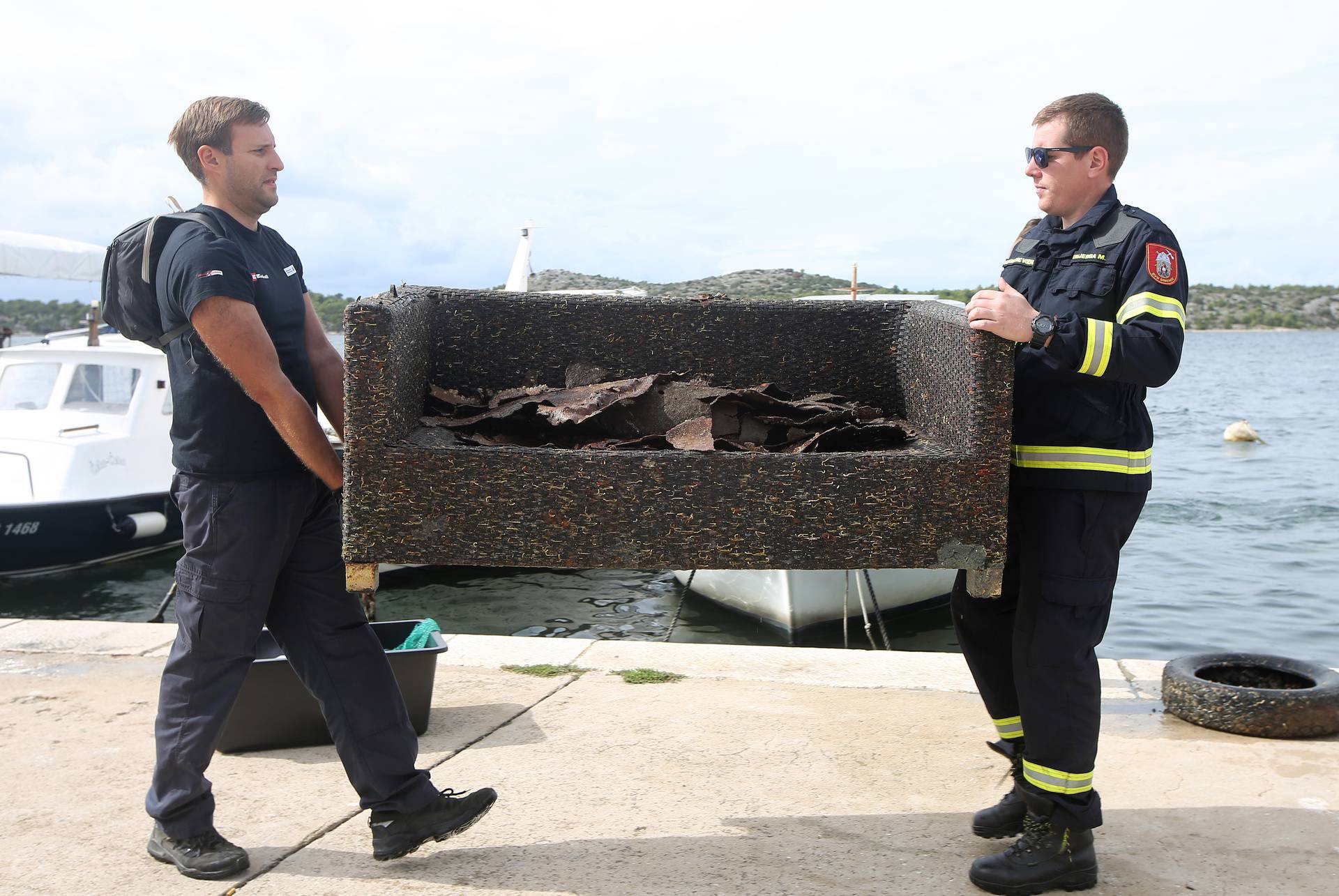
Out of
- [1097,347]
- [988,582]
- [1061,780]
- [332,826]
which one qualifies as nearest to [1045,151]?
[1097,347]

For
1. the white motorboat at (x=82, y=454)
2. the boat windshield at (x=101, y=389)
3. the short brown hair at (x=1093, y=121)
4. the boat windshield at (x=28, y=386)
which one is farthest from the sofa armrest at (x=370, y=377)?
the boat windshield at (x=28, y=386)

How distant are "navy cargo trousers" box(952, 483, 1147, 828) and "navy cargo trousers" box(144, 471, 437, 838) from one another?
1648mm

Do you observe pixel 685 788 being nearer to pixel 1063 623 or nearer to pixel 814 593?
pixel 1063 623

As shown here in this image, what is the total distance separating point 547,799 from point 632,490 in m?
1.36

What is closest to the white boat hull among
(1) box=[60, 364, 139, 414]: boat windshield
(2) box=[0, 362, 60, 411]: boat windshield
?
(1) box=[60, 364, 139, 414]: boat windshield

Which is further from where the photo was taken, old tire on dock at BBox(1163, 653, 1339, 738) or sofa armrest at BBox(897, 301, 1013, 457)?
old tire on dock at BBox(1163, 653, 1339, 738)

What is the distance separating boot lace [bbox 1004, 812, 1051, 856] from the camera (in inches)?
114

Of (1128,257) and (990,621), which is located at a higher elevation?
(1128,257)

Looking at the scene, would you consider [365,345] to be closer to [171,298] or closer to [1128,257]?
[171,298]

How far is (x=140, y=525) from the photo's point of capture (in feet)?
41.5

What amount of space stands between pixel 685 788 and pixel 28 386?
476 inches

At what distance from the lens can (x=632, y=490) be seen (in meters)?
2.61

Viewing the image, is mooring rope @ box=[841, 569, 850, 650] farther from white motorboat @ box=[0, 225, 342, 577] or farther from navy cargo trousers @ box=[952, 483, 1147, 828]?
navy cargo trousers @ box=[952, 483, 1147, 828]

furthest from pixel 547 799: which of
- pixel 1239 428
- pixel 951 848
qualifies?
pixel 1239 428
